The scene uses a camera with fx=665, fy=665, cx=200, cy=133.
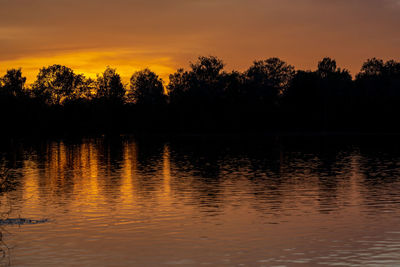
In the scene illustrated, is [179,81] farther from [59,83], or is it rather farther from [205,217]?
[205,217]

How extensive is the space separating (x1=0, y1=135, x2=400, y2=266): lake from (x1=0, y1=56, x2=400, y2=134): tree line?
9512 centimetres

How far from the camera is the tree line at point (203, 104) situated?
144625mm

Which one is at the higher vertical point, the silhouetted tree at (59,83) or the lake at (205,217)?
the silhouetted tree at (59,83)

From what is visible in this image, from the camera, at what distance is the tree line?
474 feet

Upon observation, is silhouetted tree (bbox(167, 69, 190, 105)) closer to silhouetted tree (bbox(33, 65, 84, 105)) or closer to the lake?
silhouetted tree (bbox(33, 65, 84, 105))

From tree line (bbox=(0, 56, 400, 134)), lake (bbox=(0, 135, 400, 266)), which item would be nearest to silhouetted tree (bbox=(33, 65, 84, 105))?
tree line (bbox=(0, 56, 400, 134))

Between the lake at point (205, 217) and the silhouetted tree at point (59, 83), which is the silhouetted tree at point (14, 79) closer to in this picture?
→ the silhouetted tree at point (59, 83)

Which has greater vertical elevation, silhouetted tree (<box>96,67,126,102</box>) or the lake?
silhouetted tree (<box>96,67,126,102</box>)

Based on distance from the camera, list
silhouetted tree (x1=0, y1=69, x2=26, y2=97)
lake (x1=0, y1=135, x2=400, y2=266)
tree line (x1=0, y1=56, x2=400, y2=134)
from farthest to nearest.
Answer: silhouetted tree (x1=0, y1=69, x2=26, y2=97) < tree line (x1=0, y1=56, x2=400, y2=134) < lake (x1=0, y1=135, x2=400, y2=266)

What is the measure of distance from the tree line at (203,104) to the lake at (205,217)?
95122 millimetres

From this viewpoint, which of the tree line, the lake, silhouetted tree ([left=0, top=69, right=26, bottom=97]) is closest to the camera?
the lake

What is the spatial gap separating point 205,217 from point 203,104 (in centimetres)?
13158

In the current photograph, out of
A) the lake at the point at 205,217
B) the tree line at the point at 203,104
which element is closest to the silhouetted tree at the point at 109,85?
the tree line at the point at 203,104

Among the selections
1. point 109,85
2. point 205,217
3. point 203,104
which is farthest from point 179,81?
point 205,217
